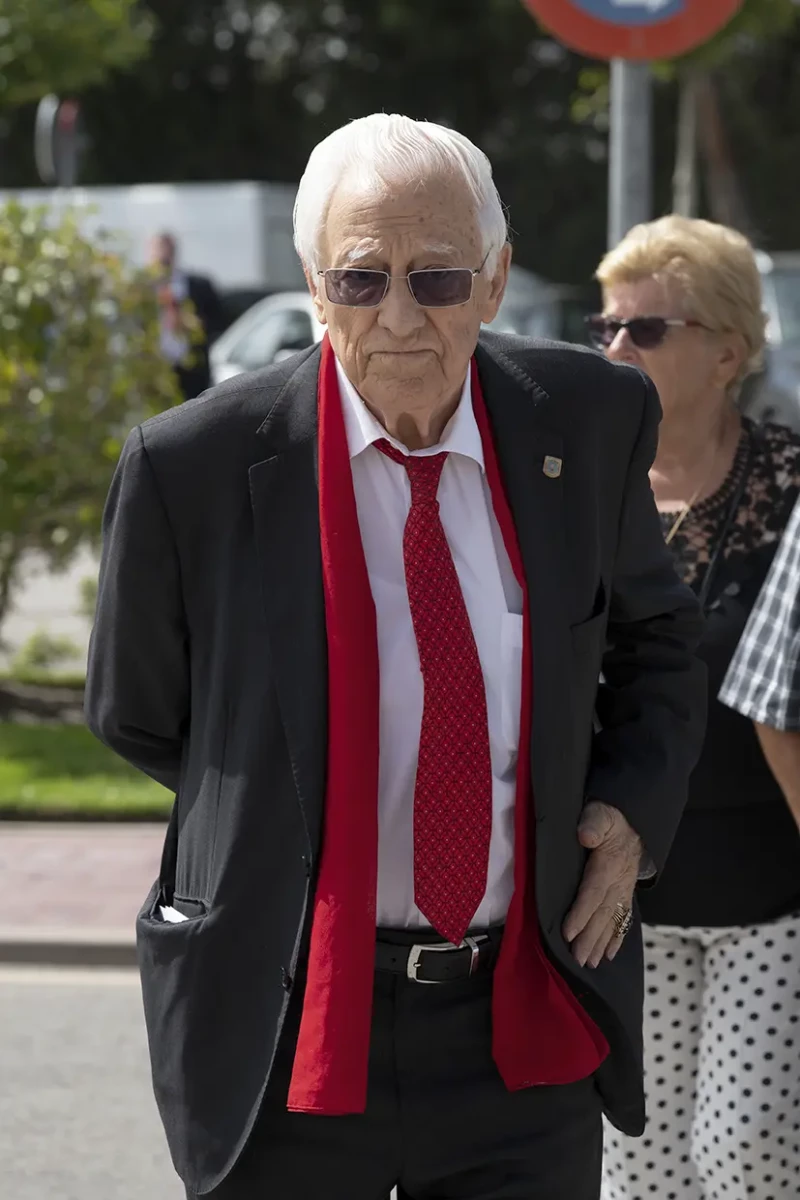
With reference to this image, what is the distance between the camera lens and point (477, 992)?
89.9 inches

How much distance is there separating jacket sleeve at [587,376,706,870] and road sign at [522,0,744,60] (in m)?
3.74

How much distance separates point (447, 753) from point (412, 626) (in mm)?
158

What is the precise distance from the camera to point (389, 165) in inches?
84.8

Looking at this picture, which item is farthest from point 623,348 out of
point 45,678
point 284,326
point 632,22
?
point 284,326

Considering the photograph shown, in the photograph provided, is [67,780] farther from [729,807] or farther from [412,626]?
[412,626]

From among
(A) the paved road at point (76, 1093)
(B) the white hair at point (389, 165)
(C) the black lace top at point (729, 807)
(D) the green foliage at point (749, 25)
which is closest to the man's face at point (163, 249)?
(D) the green foliage at point (749, 25)

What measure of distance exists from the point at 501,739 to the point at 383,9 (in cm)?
3726

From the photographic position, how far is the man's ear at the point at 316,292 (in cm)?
226

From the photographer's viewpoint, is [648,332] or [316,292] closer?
[316,292]

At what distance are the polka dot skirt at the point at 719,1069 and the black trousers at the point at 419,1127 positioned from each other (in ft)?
2.72

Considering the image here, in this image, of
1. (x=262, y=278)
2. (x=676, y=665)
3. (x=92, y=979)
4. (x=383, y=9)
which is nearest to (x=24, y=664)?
(x=92, y=979)

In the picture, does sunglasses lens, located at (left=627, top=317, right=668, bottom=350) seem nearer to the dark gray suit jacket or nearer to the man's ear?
the dark gray suit jacket

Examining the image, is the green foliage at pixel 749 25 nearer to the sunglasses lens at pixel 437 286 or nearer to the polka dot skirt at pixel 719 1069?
the polka dot skirt at pixel 719 1069

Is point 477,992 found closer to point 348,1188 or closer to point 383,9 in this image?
point 348,1188
